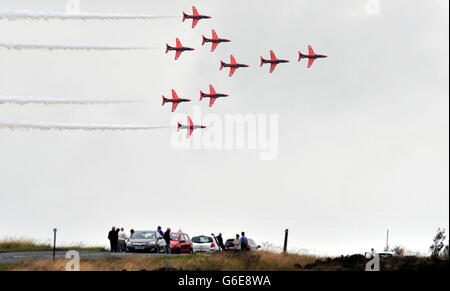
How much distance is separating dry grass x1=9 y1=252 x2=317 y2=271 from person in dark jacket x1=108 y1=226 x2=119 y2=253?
298 inches

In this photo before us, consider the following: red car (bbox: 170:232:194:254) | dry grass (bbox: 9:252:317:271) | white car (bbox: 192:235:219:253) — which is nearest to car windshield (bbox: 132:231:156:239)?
red car (bbox: 170:232:194:254)

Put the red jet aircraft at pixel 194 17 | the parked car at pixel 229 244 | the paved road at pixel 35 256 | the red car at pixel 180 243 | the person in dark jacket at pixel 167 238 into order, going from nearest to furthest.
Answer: the paved road at pixel 35 256
the person in dark jacket at pixel 167 238
the red car at pixel 180 243
the parked car at pixel 229 244
the red jet aircraft at pixel 194 17

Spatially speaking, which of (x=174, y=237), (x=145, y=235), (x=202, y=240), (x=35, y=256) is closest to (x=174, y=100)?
(x=202, y=240)

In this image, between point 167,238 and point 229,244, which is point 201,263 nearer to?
point 167,238

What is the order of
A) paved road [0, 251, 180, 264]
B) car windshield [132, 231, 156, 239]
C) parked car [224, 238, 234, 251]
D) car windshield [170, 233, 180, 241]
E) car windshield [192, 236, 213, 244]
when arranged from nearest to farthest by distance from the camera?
paved road [0, 251, 180, 264], car windshield [132, 231, 156, 239], car windshield [170, 233, 180, 241], car windshield [192, 236, 213, 244], parked car [224, 238, 234, 251]

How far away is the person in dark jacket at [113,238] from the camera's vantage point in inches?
2296

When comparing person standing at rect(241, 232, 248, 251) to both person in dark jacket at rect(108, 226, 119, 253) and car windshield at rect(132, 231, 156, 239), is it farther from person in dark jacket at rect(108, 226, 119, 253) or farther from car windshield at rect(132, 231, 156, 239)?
person in dark jacket at rect(108, 226, 119, 253)

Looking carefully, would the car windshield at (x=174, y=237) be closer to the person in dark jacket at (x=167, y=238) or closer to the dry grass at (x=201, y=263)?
the person in dark jacket at (x=167, y=238)

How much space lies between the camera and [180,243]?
196 ft

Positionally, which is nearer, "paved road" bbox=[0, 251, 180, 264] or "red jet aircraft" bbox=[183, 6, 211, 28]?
"paved road" bbox=[0, 251, 180, 264]

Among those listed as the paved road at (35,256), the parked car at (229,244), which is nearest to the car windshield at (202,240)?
the parked car at (229,244)

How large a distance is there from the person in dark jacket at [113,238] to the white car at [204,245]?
4.58 metres

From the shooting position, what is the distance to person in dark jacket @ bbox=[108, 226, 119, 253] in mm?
58309

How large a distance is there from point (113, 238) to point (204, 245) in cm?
533
